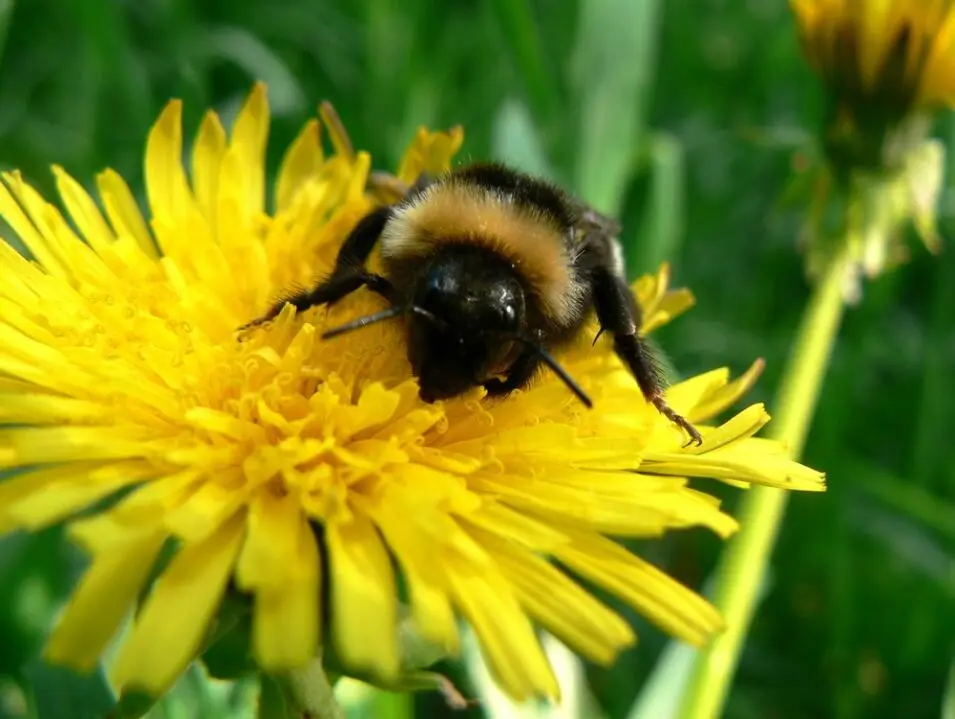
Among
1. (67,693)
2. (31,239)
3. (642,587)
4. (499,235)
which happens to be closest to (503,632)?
(642,587)

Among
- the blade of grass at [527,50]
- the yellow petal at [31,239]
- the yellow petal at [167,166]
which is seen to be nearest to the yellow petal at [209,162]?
the yellow petal at [167,166]

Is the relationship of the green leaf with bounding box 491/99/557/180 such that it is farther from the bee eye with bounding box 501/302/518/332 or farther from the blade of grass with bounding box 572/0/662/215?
the bee eye with bounding box 501/302/518/332

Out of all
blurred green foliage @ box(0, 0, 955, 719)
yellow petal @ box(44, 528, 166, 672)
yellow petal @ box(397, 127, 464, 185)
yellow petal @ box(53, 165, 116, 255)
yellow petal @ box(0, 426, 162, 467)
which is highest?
yellow petal @ box(53, 165, 116, 255)

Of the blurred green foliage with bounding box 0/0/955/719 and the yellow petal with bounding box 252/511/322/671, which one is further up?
the yellow petal with bounding box 252/511/322/671

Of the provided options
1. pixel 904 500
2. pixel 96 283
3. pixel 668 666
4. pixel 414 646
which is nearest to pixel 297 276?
pixel 96 283

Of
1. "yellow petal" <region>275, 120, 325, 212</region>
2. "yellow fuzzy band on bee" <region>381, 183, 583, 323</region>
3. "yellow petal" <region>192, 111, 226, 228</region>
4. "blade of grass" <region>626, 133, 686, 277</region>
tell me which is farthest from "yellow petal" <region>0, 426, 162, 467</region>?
"blade of grass" <region>626, 133, 686, 277</region>

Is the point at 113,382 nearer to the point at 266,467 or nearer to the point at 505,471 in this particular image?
the point at 266,467
